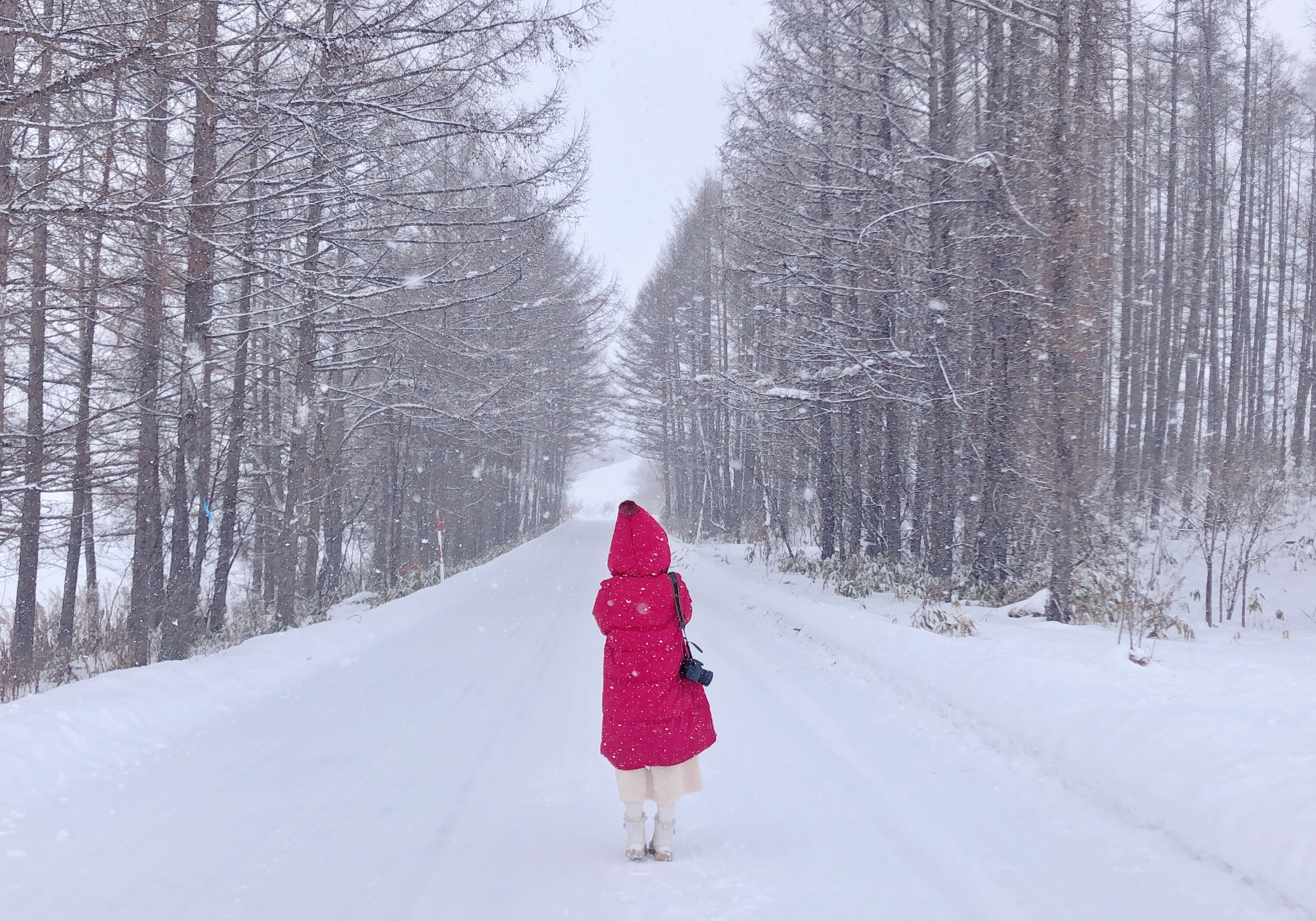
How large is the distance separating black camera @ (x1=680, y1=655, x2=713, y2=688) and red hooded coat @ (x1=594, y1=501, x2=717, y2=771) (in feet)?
0.19

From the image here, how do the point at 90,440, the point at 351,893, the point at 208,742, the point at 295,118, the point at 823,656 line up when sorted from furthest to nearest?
the point at 823,656 < the point at 90,440 < the point at 295,118 < the point at 208,742 < the point at 351,893

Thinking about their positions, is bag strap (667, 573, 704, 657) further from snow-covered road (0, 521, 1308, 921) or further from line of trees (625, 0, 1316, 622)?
line of trees (625, 0, 1316, 622)

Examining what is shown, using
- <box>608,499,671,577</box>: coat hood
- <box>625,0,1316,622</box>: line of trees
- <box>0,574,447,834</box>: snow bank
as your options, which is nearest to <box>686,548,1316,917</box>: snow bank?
<box>625,0,1316,622</box>: line of trees

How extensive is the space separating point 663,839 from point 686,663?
0.87 metres

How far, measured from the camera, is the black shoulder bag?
426cm

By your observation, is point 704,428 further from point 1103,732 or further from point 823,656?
point 1103,732

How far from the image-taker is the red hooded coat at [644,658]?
4316 millimetres

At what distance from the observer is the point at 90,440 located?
9227mm

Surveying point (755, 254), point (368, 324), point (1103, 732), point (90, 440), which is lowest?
point (1103, 732)

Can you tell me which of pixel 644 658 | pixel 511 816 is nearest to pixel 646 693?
pixel 644 658

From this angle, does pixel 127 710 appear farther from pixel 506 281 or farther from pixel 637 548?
pixel 506 281

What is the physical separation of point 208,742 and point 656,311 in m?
34.8

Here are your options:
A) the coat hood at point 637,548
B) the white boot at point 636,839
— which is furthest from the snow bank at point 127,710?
the coat hood at point 637,548

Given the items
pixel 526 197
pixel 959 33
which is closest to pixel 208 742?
pixel 526 197
